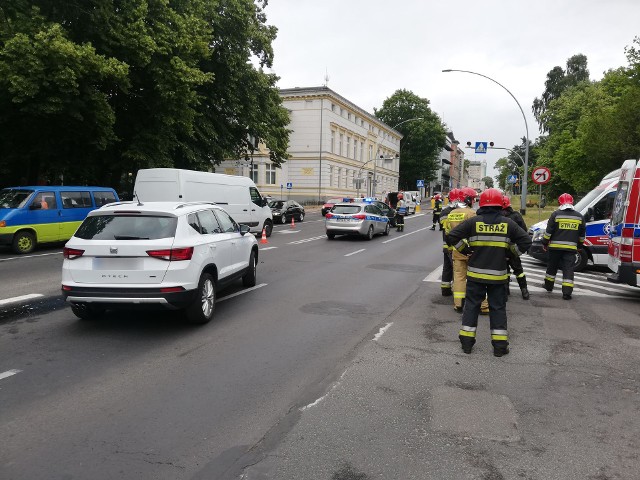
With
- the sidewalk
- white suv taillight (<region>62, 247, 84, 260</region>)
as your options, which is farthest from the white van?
the sidewalk

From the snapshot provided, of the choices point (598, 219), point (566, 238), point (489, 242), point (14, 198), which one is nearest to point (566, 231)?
point (566, 238)

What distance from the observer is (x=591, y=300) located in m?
9.33

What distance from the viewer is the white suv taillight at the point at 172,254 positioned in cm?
627

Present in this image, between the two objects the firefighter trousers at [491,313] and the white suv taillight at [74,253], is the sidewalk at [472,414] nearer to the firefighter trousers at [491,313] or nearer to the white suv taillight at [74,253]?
the firefighter trousers at [491,313]

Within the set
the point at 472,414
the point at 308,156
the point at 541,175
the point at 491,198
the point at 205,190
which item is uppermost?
the point at 308,156

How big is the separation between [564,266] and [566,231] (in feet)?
2.14

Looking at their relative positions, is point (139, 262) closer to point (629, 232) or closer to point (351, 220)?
point (629, 232)

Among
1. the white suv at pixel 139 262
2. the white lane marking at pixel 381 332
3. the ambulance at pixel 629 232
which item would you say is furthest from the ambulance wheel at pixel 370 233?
the white suv at pixel 139 262

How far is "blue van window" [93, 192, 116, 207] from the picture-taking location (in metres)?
16.1

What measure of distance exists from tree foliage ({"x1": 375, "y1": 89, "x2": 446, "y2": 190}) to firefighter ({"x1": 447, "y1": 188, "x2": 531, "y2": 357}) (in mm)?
75313

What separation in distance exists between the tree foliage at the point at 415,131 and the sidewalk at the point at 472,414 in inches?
2981

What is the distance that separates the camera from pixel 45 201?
14.4m

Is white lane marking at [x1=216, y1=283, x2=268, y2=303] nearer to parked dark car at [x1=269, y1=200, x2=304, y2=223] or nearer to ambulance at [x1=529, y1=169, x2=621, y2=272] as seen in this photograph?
ambulance at [x1=529, y1=169, x2=621, y2=272]

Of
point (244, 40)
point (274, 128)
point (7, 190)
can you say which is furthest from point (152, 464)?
point (274, 128)
